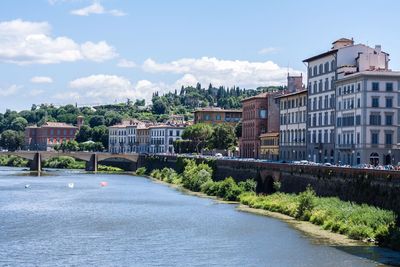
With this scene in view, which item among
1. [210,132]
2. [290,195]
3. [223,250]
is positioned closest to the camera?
[223,250]

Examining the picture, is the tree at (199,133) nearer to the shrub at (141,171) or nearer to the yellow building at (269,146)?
the shrub at (141,171)

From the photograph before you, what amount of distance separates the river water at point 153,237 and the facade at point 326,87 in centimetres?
2039

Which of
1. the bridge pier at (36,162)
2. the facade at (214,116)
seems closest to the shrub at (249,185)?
the bridge pier at (36,162)

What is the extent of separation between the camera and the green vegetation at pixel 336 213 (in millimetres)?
49719

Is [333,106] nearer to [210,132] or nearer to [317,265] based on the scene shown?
[317,265]

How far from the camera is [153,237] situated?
174 ft

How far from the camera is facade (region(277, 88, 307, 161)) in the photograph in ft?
341

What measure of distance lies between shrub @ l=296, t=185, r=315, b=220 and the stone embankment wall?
187cm

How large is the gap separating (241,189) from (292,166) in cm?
1084

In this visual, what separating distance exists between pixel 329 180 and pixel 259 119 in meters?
66.8

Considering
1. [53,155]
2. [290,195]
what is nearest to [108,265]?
[290,195]

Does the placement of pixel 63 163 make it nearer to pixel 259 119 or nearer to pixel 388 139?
pixel 259 119

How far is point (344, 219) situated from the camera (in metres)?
54.3

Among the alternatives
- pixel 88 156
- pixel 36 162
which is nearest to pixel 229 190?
pixel 36 162
